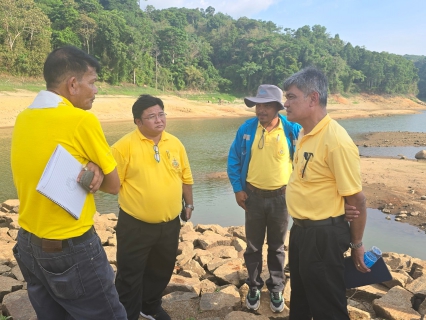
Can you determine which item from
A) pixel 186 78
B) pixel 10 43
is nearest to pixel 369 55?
pixel 186 78

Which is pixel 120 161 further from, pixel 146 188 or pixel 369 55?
pixel 369 55

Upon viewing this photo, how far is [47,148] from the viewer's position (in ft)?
5.52

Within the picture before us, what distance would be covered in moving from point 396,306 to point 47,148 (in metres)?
3.10

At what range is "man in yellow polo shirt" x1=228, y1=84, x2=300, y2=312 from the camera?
322 cm

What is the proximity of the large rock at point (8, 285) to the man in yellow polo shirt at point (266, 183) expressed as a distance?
2235 millimetres

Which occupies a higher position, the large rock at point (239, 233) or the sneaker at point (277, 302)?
the sneaker at point (277, 302)

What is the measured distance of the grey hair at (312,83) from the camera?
2311mm

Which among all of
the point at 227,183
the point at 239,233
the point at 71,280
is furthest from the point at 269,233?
the point at 227,183

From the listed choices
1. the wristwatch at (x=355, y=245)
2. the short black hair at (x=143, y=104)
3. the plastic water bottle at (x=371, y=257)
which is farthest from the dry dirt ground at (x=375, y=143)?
the short black hair at (x=143, y=104)

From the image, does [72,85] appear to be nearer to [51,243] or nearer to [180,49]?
[51,243]

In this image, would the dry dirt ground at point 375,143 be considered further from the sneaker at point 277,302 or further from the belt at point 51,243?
the belt at point 51,243

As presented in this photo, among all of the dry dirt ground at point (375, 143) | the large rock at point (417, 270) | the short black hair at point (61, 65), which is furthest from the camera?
the dry dirt ground at point (375, 143)

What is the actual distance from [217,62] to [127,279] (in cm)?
6705

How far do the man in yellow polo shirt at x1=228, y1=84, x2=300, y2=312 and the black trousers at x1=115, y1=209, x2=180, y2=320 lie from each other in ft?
2.67
